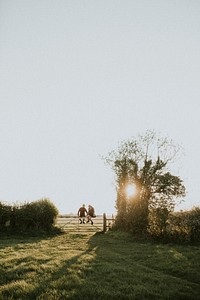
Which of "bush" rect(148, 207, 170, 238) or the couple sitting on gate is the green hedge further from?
"bush" rect(148, 207, 170, 238)

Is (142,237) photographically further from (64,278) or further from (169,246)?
(64,278)

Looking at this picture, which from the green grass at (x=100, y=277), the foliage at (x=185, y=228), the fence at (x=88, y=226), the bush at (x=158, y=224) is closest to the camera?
the green grass at (x=100, y=277)

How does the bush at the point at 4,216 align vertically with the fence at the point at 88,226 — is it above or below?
above

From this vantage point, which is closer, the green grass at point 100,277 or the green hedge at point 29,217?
the green grass at point 100,277

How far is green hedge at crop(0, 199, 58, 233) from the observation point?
20312 millimetres

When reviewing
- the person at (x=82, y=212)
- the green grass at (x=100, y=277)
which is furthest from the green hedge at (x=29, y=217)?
the green grass at (x=100, y=277)

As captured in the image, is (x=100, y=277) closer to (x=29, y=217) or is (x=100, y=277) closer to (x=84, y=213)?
(x=29, y=217)

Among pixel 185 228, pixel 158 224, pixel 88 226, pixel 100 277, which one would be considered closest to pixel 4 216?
pixel 88 226

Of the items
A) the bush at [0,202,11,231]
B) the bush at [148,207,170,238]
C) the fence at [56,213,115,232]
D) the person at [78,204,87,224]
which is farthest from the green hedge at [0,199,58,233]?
the bush at [148,207,170,238]

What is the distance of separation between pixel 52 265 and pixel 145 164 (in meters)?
21.2

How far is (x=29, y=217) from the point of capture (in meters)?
21.1

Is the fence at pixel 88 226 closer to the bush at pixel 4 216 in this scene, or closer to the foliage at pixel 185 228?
the bush at pixel 4 216

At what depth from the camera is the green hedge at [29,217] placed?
800 inches

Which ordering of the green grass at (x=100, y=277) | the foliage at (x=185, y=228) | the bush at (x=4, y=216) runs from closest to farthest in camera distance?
the green grass at (x=100, y=277), the foliage at (x=185, y=228), the bush at (x=4, y=216)
